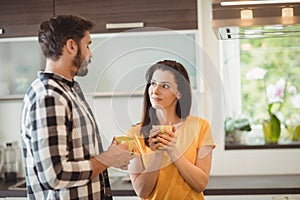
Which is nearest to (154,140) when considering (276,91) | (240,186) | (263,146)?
(240,186)

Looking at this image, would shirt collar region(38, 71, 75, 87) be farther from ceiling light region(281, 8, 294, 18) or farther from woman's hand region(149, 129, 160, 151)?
ceiling light region(281, 8, 294, 18)

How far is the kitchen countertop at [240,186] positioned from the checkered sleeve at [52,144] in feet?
3.80

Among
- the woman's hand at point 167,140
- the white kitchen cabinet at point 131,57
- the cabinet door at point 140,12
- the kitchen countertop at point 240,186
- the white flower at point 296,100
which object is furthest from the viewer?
the white flower at point 296,100

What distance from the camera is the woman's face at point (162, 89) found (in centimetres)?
197

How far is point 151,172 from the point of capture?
1.99 meters

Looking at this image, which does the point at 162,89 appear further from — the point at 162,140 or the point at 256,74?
the point at 256,74

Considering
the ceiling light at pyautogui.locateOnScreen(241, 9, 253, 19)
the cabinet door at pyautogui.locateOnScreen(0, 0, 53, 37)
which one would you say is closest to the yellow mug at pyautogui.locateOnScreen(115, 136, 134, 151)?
the ceiling light at pyautogui.locateOnScreen(241, 9, 253, 19)

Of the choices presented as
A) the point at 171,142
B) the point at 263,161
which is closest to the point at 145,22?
the point at 263,161

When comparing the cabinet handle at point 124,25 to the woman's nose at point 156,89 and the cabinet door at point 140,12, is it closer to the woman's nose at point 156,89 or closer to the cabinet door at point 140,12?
the cabinet door at point 140,12

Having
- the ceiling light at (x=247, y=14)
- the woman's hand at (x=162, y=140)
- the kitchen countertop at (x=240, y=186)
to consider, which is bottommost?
the kitchen countertop at (x=240, y=186)

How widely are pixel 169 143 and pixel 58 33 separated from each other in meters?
0.53

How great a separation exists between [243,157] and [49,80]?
5.83ft

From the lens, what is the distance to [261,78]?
354cm

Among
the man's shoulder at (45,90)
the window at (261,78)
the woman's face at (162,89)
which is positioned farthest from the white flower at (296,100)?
the man's shoulder at (45,90)
